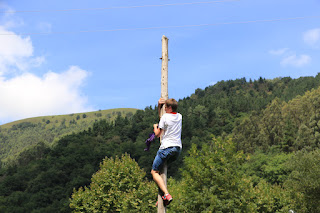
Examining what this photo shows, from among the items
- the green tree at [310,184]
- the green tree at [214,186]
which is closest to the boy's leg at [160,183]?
the green tree at [214,186]

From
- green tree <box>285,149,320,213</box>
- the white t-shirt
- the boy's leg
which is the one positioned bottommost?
green tree <box>285,149,320,213</box>

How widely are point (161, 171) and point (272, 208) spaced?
4061 centimetres

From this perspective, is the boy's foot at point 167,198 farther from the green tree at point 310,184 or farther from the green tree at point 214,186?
the green tree at point 310,184

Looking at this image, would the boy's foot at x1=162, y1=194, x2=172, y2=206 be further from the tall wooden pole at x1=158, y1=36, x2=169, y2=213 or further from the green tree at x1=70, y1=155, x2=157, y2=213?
the green tree at x1=70, y1=155, x2=157, y2=213

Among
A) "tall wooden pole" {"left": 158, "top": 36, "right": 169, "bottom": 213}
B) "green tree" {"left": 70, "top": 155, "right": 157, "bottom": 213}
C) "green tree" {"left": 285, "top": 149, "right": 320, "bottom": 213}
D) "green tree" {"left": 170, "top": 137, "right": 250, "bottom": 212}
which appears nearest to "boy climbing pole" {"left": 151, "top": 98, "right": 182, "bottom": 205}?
"tall wooden pole" {"left": 158, "top": 36, "right": 169, "bottom": 213}

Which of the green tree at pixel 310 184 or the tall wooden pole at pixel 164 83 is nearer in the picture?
the tall wooden pole at pixel 164 83

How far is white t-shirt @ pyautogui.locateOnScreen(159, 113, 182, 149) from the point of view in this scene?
26.7 ft

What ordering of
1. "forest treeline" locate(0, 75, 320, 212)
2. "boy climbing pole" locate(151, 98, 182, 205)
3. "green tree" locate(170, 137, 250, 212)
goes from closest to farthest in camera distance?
"boy climbing pole" locate(151, 98, 182, 205) < "green tree" locate(170, 137, 250, 212) < "forest treeline" locate(0, 75, 320, 212)

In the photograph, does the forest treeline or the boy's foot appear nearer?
the boy's foot

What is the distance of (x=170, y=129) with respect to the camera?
8.20 m

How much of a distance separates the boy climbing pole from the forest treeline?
80.0ft

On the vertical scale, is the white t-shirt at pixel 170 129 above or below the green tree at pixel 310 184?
above

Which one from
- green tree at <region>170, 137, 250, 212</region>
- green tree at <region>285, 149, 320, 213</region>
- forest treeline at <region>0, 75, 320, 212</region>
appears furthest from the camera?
green tree at <region>285, 149, 320, 213</region>

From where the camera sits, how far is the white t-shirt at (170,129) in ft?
26.7
